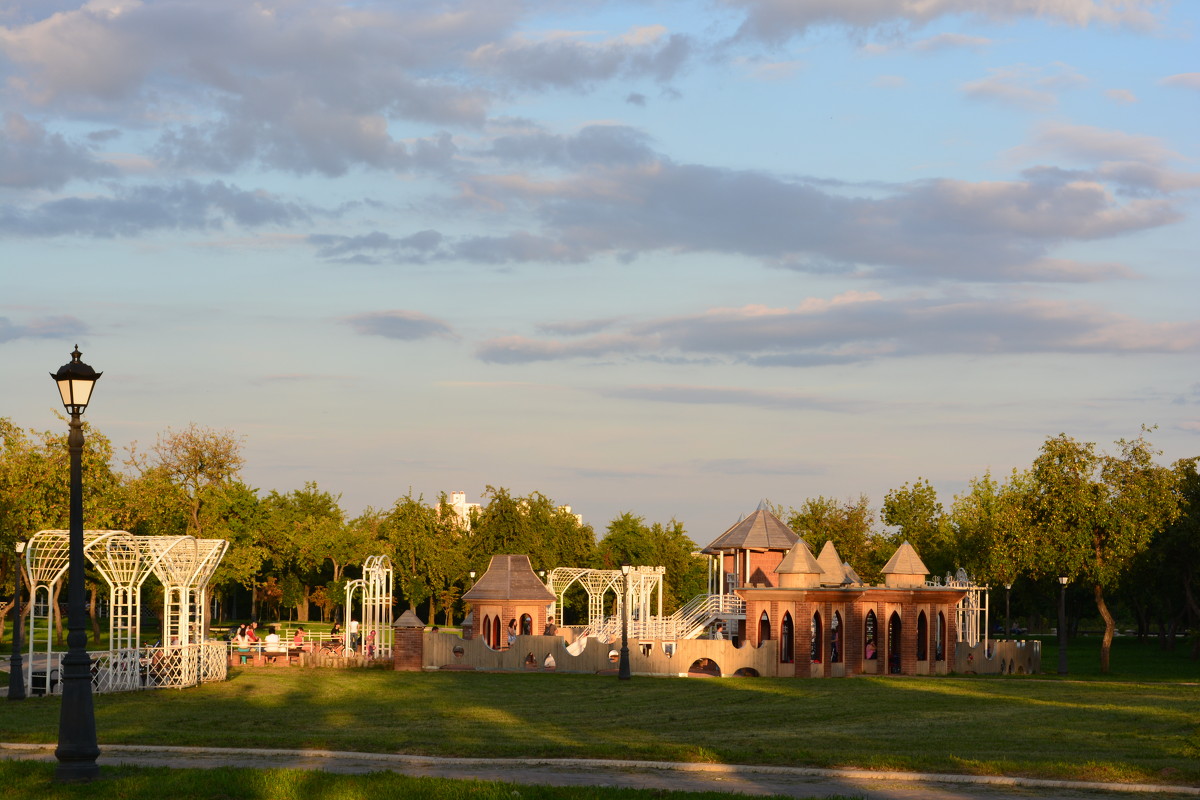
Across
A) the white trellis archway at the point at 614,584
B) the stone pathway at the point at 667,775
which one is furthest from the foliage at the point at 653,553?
the stone pathway at the point at 667,775

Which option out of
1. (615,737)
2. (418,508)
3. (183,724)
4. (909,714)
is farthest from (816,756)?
(418,508)

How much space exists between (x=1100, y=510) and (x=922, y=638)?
10.7 meters

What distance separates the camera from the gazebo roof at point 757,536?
2117 inches

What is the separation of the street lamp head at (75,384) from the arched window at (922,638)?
3631 centimetres

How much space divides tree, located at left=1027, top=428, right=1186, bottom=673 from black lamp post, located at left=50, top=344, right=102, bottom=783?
44721 mm

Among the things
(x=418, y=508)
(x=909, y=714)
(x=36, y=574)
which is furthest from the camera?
(x=418, y=508)

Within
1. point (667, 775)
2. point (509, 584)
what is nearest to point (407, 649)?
point (509, 584)

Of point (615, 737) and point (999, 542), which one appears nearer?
point (615, 737)

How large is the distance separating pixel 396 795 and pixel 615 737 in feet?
26.4

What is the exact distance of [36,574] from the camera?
1342 inches

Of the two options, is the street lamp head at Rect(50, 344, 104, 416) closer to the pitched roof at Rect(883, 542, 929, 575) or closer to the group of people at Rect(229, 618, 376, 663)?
the group of people at Rect(229, 618, 376, 663)

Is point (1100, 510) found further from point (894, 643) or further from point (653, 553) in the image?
point (653, 553)

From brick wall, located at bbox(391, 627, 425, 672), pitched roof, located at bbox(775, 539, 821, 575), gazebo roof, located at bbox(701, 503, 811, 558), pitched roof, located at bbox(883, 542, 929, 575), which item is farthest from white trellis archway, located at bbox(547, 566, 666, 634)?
pitched roof, located at bbox(883, 542, 929, 575)

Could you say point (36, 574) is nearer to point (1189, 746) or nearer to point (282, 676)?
point (282, 676)
